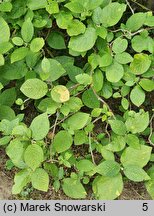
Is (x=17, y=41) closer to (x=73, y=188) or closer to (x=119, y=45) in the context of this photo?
(x=119, y=45)

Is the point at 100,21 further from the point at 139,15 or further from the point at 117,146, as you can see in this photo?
the point at 117,146

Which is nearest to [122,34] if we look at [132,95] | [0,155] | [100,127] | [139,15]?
[139,15]

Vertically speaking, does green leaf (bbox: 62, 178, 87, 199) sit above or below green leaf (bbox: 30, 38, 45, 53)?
below

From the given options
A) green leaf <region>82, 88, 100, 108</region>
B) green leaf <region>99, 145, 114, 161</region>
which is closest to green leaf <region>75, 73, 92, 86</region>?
green leaf <region>82, 88, 100, 108</region>

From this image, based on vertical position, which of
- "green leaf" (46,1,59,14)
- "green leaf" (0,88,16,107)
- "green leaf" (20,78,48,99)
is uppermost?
"green leaf" (46,1,59,14)

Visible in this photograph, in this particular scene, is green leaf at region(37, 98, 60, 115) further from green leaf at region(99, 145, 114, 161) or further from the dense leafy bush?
green leaf at region(99, 145, 114, 161)

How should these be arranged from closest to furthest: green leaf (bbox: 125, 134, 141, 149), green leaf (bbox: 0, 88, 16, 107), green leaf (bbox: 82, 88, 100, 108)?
green leaf (bbox: 125, 134, 141, 149)
green leaf (bbox: 82, 88, 100, 108)
green leaf (bbox: 0, 88, 16, 107)
